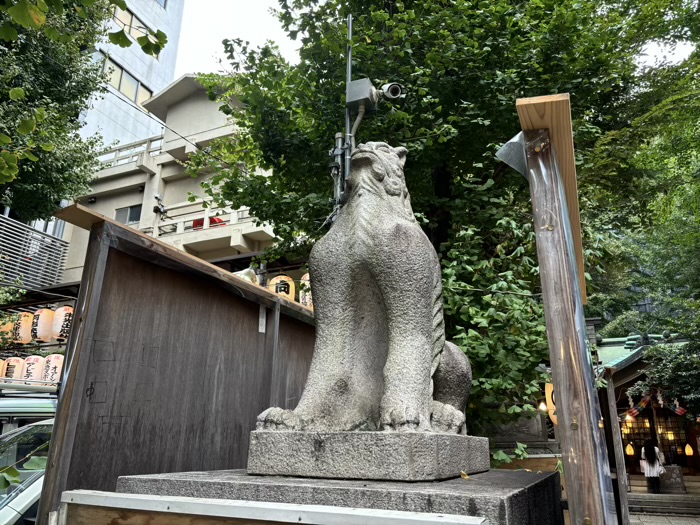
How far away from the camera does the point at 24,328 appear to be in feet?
39.3

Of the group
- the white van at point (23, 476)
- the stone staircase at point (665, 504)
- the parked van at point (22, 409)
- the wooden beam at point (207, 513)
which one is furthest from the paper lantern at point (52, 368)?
the stone staircase at point (665, 504)

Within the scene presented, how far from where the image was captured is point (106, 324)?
135 inches

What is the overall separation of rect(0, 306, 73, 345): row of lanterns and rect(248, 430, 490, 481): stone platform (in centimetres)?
1032

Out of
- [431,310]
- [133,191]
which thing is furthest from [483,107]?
[133,191]

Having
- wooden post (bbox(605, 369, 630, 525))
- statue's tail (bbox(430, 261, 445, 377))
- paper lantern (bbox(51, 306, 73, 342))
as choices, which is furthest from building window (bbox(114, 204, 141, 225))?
statue's tail (bbox(430, 261, 445, 377))

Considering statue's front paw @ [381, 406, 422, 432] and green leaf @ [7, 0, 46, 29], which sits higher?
green leaf @ [7, 0, 46, 29]

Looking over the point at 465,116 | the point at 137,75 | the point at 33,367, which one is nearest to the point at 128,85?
the point at 137,75

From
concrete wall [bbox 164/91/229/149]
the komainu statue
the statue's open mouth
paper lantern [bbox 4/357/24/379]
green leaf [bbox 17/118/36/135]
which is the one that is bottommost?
the komainu statue

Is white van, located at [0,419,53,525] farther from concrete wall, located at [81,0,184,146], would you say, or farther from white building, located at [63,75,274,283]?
concrete wall, located at [81,0,184,146]

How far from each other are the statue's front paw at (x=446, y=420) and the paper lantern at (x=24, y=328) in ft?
38.9

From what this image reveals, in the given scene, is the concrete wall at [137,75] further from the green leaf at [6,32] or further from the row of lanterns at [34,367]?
the green leaf at [6,32]

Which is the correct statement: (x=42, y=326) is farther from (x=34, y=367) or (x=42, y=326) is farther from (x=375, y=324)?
(x=375, y=324)

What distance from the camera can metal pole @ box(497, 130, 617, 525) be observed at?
1.89 meters

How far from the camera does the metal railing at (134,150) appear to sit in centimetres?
2031
